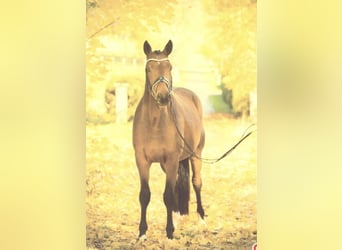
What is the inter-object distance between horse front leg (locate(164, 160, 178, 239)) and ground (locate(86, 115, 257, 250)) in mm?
14

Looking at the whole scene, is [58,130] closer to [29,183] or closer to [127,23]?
[29,183]

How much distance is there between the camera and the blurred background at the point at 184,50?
1188 mm

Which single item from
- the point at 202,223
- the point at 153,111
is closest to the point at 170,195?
Answer: the point at 202,223

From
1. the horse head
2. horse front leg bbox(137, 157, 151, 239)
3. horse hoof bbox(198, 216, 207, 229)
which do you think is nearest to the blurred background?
the horse head

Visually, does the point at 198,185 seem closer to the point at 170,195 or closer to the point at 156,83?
the point at 170,195

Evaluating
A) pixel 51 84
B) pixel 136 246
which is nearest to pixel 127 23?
pixel 51 84

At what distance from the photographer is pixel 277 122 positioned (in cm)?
119

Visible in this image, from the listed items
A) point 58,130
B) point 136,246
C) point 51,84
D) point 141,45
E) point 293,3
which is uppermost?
point 293,3

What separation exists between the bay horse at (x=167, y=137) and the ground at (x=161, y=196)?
0.02 m

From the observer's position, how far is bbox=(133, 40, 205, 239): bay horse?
120 centimetres

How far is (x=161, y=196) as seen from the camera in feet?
3.93

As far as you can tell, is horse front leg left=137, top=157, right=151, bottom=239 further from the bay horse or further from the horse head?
the horse head

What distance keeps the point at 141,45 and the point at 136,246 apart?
61 cm

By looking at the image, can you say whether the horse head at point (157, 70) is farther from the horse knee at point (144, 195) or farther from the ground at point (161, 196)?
the horse knee at point (144, 195)
